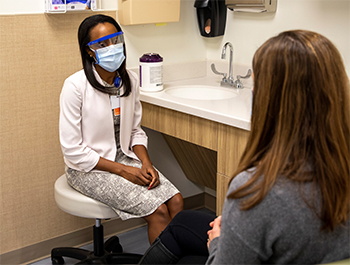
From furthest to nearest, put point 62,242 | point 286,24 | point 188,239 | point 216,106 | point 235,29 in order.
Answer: point 235,29 → point 62,242 → point 286,24 → point 216,106 → point 188,239

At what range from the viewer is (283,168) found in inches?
31.0

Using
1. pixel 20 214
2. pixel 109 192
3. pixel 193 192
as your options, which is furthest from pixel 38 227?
pixel 193 192

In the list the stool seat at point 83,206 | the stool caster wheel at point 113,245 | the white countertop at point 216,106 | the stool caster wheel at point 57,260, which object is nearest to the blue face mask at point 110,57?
the white countertop at point 216,106

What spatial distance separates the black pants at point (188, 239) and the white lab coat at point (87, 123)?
0.57m

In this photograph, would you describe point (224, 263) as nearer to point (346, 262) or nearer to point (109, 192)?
point (346, 262)

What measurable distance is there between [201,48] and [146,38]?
0.39 meters

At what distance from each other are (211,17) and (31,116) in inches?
43.2

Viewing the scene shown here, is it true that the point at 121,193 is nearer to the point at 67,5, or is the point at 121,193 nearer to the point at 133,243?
the point at 133,243

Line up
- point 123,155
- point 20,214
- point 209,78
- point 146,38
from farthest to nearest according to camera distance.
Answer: point 209,78, point 146,38, point 20,214, point 123,155

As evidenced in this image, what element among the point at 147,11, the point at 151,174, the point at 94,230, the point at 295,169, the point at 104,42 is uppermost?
the point at 147,11

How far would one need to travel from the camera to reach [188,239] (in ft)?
4.13

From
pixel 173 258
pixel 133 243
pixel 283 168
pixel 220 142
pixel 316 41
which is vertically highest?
pixel 316 41

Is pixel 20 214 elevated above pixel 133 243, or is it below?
above

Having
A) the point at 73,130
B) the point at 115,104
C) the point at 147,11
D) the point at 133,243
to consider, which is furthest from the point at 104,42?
the point at 133,243
